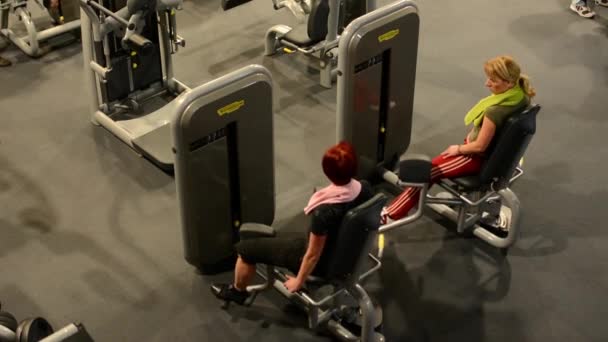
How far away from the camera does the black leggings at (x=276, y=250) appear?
12.3ft

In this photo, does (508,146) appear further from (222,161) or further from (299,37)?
(299,37)

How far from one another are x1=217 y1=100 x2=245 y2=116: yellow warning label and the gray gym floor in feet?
3.25

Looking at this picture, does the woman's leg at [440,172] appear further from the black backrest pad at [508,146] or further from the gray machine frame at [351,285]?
the gray machine frame at [351,285]

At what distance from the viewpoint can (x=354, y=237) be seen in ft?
11.7

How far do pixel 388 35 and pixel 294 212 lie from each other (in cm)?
118

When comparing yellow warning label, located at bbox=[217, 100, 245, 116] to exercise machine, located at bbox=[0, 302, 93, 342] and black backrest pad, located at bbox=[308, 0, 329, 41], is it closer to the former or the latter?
exercise machine, located at bbox=[0, 302, 93, 342]

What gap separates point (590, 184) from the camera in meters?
5.10

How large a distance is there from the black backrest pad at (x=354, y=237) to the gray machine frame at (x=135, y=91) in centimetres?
179

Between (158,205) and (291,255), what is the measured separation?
142 centimetres

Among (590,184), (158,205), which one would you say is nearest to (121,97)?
(158,205)

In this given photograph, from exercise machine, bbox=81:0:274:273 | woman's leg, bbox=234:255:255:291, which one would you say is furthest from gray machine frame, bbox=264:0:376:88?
woman's leg, bbox=234:255:255:291

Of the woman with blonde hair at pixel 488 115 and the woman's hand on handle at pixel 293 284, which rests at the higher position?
the woman with blonde hair at pixel 488 115

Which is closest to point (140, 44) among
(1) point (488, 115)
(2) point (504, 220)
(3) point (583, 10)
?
(1) point (488, 115)

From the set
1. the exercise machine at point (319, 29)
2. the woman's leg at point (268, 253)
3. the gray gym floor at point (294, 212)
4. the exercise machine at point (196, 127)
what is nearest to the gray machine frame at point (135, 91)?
the exercise machine at point (196, 127)
